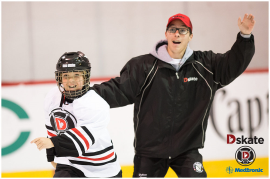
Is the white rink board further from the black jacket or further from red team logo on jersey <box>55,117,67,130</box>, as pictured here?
red team logo on jersey <box>55,117,67,130</box>

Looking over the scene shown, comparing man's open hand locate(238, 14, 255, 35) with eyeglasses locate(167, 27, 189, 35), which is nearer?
man's open hand locate(238, 14, 255, 35)

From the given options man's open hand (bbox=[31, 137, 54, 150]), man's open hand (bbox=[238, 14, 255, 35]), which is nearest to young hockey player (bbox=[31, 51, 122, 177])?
man's open hand (bbox=[31, 137, 54, 150])

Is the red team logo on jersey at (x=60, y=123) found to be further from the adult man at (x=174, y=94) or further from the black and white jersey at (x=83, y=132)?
the adult man at (x=174, y=94)

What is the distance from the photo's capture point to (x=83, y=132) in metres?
1.73

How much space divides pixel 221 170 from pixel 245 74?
3.74 feet

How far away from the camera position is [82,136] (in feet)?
5.65

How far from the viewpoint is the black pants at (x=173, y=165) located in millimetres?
2193

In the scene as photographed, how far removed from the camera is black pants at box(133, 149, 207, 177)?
7.20 feet

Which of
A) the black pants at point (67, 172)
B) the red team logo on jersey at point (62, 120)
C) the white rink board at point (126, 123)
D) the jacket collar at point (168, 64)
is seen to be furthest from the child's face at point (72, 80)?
the white rink board at point (126, 123)

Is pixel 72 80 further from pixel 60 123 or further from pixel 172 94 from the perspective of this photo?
pixel 172 94

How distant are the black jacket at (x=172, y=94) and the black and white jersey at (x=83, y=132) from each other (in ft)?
1.17

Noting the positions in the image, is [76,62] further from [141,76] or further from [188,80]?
[188,80]

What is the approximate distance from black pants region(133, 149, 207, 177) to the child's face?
0.80m

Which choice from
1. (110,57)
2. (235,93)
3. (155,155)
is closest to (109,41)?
(110,57)
